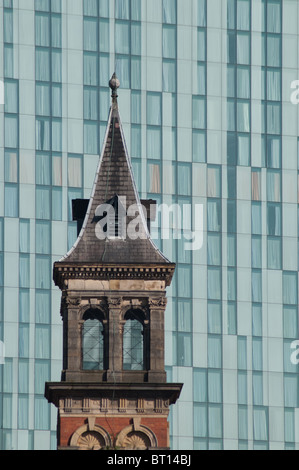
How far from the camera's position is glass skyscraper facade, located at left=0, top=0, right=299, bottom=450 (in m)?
177

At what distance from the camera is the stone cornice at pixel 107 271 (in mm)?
92062

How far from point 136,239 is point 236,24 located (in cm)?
9446

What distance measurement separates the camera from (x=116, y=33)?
182375mm

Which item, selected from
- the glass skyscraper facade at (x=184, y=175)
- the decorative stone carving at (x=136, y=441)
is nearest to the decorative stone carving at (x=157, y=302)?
the decorative stone carving at (x=136, y=441)

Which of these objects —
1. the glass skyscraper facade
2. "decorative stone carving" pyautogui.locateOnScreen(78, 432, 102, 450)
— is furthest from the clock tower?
the glass skyscraper facade

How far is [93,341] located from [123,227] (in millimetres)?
5267

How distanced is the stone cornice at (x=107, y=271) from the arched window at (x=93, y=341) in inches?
62.8

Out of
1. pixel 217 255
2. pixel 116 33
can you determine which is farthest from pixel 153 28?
pixel 217 255

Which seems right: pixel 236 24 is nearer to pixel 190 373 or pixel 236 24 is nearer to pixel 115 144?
pixel 190 373

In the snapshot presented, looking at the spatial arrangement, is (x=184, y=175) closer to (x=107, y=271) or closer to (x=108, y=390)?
(x=107, y=271)

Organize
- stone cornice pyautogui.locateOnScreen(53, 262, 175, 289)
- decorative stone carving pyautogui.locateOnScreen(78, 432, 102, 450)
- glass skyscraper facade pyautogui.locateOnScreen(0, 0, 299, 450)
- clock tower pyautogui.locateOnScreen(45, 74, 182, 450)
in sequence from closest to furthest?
decorative stone carving pyautogui.locateOnScreen(78, 432, 102, 450)
clock tower pyautogui.locateOnScreen(45, 74, 182, 450)
stone cornice pyautogui.locateOnScreen(53, 262, 175, 289)
glass skyscraper facade pyautogui.locateOnScreen(0, 0, 299, 450)

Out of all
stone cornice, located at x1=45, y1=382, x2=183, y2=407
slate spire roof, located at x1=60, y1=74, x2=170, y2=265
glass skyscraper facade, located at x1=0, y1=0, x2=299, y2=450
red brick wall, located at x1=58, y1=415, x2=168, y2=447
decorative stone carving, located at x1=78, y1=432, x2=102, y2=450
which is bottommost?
decorative stone carving, located at x1=78, y1=432, x2=102, y2=450

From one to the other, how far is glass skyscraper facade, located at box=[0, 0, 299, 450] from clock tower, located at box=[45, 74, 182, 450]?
80730 millimetres

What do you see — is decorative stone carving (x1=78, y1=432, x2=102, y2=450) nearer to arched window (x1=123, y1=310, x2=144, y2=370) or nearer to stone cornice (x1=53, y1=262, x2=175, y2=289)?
arched window (x1=123, y1=310, x2=144, y2=370)
